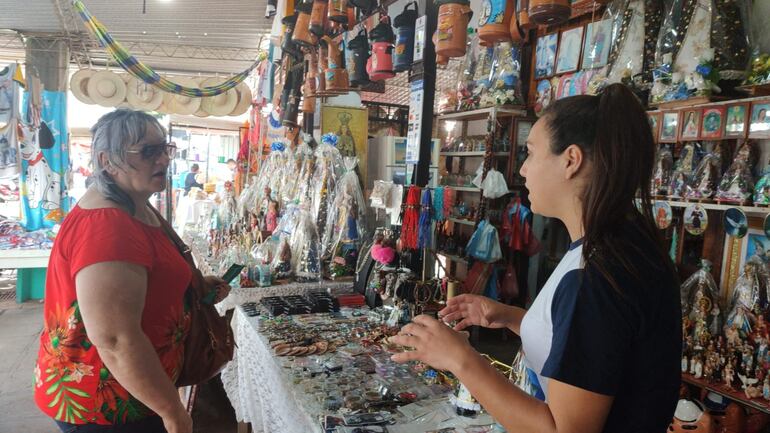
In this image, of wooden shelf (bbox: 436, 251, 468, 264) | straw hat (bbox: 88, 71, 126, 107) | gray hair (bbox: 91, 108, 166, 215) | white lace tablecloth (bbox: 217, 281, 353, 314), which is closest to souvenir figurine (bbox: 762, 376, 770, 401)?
white lace tablecloth (bbox: 217, 281, 353, 314)

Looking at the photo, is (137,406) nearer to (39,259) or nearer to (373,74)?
(373,74)

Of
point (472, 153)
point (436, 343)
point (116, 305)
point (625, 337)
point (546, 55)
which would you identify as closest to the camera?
point (625, 337)

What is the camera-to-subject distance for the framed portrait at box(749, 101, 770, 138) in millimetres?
1813

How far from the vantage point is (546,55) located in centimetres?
359

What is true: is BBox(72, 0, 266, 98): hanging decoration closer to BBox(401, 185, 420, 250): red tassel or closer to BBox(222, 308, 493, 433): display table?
BBox(222, 308, 493, 433): display table

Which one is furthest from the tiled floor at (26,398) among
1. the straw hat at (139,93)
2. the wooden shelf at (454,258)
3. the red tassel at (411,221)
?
the straw hat at (139,93)

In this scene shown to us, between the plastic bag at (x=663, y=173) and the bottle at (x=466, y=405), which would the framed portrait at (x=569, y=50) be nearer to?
the plastic bag at (x=663, y=173)

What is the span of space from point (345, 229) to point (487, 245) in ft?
4.91

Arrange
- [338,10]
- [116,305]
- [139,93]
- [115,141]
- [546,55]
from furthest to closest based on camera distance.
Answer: [139,93] < [546,55] < [338,10] < [115,141] < [116,305]

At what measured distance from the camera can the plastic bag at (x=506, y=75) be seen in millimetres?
3789

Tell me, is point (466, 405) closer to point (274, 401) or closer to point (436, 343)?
point (436, 343)

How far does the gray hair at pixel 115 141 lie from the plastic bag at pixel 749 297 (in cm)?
224

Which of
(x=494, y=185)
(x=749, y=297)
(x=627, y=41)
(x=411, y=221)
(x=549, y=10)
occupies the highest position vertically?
(x=627, y=41)

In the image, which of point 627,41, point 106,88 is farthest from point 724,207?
point 106,88
